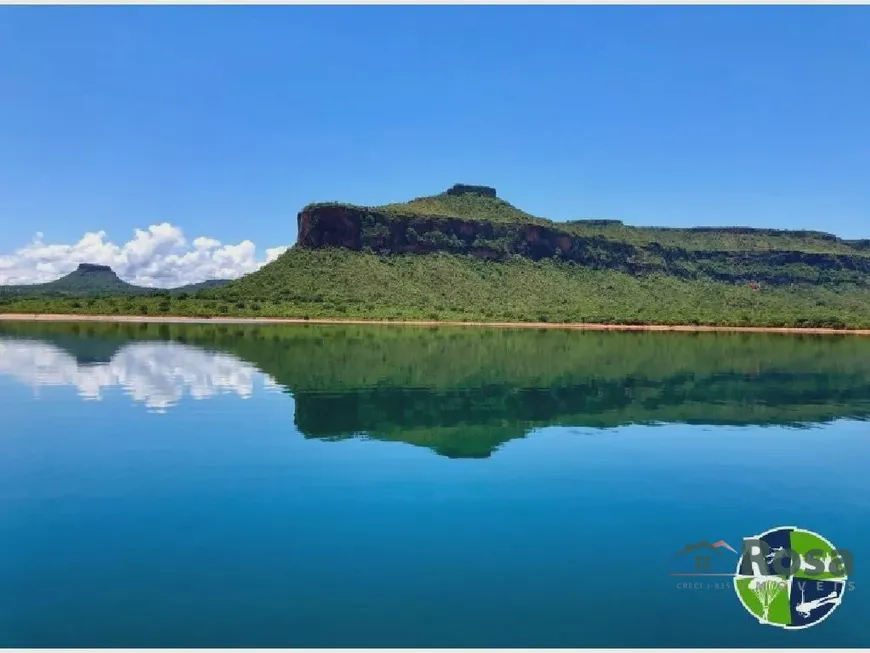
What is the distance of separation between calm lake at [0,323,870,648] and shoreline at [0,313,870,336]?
55760mm

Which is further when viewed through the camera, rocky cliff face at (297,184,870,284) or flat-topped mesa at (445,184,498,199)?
flat-topped mesa at (445,184,498,199)

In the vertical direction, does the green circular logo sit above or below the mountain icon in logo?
above

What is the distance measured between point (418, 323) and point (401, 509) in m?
81.0

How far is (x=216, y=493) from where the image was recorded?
14266mm

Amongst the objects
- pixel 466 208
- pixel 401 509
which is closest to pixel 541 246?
pixel 466 208

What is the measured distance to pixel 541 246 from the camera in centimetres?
14412

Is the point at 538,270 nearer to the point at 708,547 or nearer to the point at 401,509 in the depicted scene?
the point at 401,509

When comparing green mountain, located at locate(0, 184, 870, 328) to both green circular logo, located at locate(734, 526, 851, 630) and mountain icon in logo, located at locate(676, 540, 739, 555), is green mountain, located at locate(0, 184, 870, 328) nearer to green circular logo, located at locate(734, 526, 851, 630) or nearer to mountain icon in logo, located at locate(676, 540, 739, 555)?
mountain icon in logo, located at locate(676, 540, 739, 555)

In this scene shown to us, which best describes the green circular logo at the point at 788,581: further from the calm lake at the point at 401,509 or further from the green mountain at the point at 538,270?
the green mountain at the point at 538,270

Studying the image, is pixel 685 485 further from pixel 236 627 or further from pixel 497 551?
pixel 236 627

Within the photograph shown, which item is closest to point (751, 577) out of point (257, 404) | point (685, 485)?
point (685, 485)

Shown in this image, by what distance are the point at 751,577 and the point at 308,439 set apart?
13.5 m

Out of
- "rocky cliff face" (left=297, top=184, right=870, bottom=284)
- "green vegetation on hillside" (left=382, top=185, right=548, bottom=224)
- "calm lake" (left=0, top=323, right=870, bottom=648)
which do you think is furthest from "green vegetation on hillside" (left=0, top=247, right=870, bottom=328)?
"calm lake" (left=0, top=323, right=870, bottom=648)

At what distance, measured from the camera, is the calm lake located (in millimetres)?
8992
